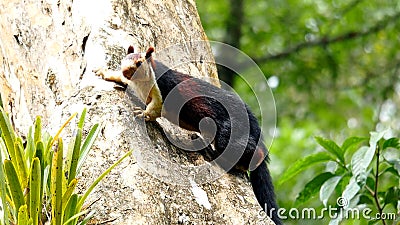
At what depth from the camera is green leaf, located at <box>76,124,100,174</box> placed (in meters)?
2.20

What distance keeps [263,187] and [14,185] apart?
1.47m

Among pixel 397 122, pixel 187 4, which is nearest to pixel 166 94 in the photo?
pixel 187 4

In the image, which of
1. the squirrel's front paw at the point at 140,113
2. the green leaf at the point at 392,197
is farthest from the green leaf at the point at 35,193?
the green leaf at the point at 392,197

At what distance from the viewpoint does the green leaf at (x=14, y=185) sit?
1.97 m

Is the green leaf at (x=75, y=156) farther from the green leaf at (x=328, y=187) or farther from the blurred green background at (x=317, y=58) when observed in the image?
the blurred green background at (x=317, y=58)

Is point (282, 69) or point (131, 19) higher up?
point (131, 19)

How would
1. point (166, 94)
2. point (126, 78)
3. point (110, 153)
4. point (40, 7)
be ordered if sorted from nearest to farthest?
point (110, 153) → point (126, 78) → point (166, 94) → point (40, 7)

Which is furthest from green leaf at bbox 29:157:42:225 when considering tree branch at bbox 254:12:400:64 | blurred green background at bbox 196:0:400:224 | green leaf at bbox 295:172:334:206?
tree branch at bbox 254:12:400:64

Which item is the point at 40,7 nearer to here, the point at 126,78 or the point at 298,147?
the point at 126,78

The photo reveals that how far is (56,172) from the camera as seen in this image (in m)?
2.06

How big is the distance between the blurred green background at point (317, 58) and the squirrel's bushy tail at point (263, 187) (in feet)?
13.4

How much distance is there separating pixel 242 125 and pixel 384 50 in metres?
5.89

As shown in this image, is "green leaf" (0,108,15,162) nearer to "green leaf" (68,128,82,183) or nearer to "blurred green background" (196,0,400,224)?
"green leaf" (68,128,82,183)

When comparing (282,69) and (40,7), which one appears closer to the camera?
(40,7)
